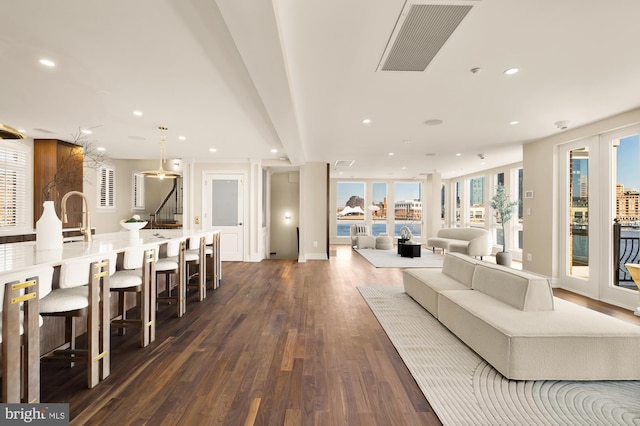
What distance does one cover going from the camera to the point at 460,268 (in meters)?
3.76

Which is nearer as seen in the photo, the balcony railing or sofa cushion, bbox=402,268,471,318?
sofa cushion, bbox=402,268,471,318

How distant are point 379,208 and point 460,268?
337 inches

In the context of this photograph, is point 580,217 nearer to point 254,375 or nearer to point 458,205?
point 254,375

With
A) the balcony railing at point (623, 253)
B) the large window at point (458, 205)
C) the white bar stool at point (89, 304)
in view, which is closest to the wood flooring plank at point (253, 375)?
the white bar stool at point (89, 304)

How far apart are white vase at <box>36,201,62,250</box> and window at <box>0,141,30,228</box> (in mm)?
3903

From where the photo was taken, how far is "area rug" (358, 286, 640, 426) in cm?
181

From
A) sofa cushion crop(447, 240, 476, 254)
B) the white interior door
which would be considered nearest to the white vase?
the white interior door

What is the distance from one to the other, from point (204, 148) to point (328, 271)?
3623 millimetres

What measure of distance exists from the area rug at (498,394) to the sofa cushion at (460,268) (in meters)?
0.94

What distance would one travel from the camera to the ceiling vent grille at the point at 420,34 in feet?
6.63

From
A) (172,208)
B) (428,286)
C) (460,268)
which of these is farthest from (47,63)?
(172,208)

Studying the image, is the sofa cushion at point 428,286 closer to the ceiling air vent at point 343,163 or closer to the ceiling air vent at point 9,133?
the ceiling air vent at point 9,133

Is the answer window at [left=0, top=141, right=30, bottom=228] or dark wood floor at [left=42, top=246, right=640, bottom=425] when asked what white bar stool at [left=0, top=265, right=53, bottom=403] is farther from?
window at [left=0, top=141, right=30, bottom=228]

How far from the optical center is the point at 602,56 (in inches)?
105
